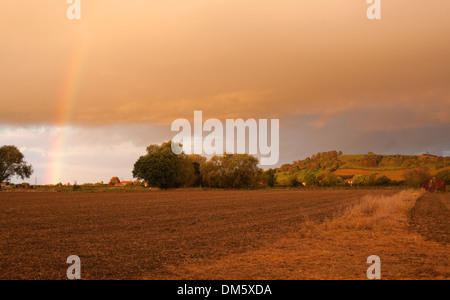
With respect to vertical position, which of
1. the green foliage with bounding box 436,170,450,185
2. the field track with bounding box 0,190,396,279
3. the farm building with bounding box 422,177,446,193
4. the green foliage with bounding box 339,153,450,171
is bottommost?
the farm building with bounding box 422,177,446,193

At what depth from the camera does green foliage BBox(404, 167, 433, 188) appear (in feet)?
364

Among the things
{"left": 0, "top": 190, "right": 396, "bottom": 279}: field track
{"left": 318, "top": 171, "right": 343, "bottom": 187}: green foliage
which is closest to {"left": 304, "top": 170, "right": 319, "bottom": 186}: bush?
{"left": 318, "top": 171, "right": 343, "bottom": 187}: green foliage

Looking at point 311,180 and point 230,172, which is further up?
point 230,172

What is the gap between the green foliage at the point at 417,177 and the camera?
110875mm

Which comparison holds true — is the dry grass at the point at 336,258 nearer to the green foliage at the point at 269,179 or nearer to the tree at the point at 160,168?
the tree at the point at 160,168

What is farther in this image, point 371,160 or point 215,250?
point 371,160

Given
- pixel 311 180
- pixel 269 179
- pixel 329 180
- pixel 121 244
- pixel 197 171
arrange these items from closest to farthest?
pixel 121 244 → pixel 197 171 → pixel 329 180 → pixel 311 180 → pixel 269 179

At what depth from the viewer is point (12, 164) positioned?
4341 inches

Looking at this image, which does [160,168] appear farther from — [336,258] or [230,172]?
[336,258]

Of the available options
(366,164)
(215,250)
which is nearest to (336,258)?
(215,250)

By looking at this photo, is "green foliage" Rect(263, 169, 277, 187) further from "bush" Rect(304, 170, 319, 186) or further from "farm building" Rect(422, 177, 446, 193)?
"farm building" Rect(422, 177, 446, 193)

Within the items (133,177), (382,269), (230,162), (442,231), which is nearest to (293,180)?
(230,162)

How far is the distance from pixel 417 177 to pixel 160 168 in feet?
244

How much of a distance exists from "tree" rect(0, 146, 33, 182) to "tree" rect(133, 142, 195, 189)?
Answer: 39.5 metres
